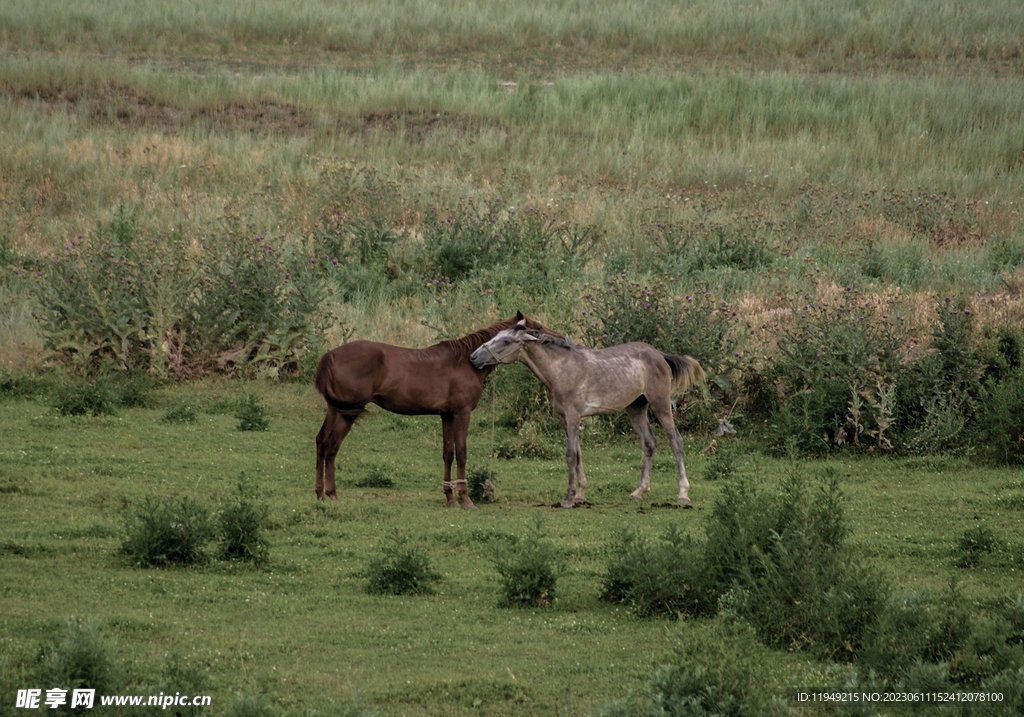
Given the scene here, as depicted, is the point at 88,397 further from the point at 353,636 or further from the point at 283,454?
the point at 353,636

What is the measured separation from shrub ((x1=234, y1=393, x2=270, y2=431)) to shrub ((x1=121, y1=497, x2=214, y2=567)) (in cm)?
519

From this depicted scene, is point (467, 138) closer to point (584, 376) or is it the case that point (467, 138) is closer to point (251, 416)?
point (251, 416)

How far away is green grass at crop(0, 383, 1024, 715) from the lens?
8242 mm

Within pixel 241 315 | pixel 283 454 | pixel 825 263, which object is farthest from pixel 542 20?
pixel 283 454

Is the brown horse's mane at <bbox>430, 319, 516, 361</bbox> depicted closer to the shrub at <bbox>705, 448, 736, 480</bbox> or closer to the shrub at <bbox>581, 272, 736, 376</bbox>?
the shrub at <bbox>705, 448, 736, 480</bbox>

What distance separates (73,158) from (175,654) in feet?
72.0

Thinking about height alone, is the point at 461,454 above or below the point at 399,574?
below

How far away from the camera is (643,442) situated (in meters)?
13.6

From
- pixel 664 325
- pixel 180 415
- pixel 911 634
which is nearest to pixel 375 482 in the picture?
pixel 180 415

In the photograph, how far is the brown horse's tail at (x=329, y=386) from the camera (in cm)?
1237

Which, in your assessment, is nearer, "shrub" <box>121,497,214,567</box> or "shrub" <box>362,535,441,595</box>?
"shrub" <box>362,535,441,595</box>

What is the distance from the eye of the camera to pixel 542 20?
45.1 metres

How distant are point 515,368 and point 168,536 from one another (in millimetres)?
6886

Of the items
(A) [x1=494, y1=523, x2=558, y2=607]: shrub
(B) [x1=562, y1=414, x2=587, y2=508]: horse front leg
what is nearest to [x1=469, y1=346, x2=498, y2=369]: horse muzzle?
(B) [x1=562, y1=414, x2=587, y2=508]: horse front leg
